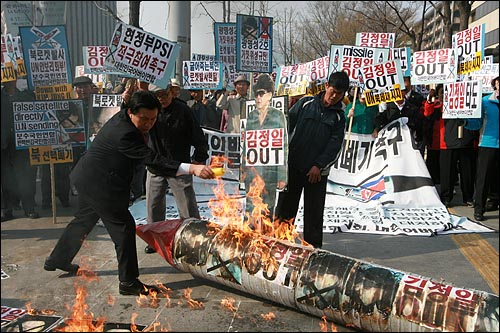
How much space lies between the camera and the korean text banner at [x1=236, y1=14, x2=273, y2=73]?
367 inches

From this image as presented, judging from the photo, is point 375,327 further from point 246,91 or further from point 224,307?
point 246,91

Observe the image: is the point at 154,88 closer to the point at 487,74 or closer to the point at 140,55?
the point at 140,55

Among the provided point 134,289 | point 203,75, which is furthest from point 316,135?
point 203,75

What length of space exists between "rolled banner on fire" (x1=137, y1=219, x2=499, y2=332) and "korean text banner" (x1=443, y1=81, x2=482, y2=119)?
4.77 metres

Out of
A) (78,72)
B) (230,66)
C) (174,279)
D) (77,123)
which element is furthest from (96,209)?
(78,72)

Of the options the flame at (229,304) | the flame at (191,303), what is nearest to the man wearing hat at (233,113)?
the flame at (191,303)

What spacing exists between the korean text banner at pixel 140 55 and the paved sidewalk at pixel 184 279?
2.26 meters

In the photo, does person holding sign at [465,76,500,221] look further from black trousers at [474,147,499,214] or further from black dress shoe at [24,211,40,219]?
black dress shoe at [24,211,40,219]

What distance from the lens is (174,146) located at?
5.36 m

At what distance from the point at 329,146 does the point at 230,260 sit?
167 cm

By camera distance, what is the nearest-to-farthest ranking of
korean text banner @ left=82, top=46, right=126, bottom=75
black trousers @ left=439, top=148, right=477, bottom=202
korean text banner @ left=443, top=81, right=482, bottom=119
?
1. korean text banner @ left=443, top=81, right=482, bottom=119
2. black trousers @ left=439, top=148, right=477, bottom=202
3. korean text banner @ left=82, top=46, right=126, bottom=75

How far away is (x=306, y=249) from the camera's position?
3.92m

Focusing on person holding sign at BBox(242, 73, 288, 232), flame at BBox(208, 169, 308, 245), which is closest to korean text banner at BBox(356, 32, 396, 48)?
person holding sign at BBox(242, 73, 288, 232)

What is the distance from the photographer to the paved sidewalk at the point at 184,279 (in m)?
3.85
